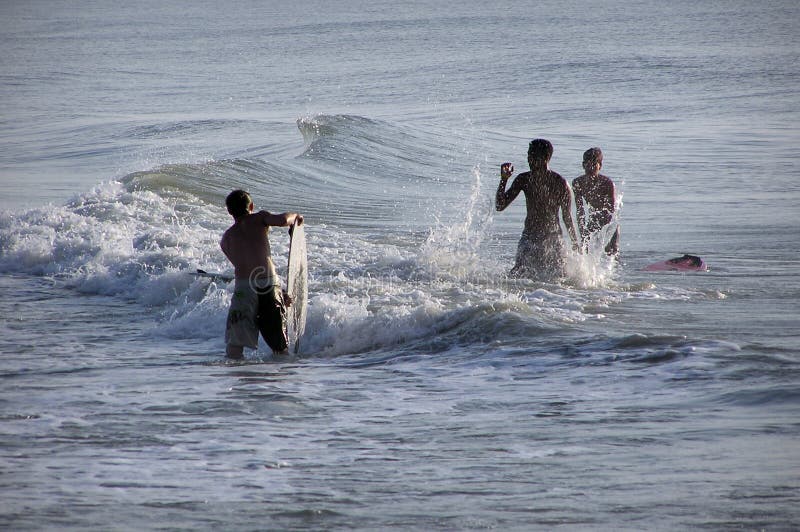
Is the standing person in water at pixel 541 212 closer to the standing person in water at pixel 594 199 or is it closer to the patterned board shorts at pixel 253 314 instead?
the standing person in water at pixel 594 199

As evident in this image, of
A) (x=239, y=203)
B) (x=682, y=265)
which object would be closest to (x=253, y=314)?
(x=239, y=203)

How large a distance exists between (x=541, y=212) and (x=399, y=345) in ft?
7.63

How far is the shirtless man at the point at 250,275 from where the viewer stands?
7.34 m

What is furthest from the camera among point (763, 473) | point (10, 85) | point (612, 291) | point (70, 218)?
point (10, 85)

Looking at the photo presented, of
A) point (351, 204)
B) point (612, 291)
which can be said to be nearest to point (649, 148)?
point (351, 204)

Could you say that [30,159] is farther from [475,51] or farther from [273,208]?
[475,51]

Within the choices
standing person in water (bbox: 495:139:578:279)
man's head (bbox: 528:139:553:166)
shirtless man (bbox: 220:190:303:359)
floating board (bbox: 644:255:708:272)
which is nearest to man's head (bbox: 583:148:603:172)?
standing person in water (bbox: 495:139:578:279)

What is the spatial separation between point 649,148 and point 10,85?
3614 centimetres

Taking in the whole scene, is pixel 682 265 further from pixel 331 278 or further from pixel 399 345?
pixel 399 345

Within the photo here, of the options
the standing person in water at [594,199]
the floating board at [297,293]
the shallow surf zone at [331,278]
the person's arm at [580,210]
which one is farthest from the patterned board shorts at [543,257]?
the floating board at [297,293]

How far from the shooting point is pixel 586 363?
23.3 ft

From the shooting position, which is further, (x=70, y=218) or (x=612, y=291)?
(x=70, y=218)

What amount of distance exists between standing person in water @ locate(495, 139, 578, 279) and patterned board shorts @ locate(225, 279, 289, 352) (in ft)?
8.78

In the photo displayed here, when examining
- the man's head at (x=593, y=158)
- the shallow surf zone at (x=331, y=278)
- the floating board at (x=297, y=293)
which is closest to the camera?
the floating board at (x=297, y=293)
